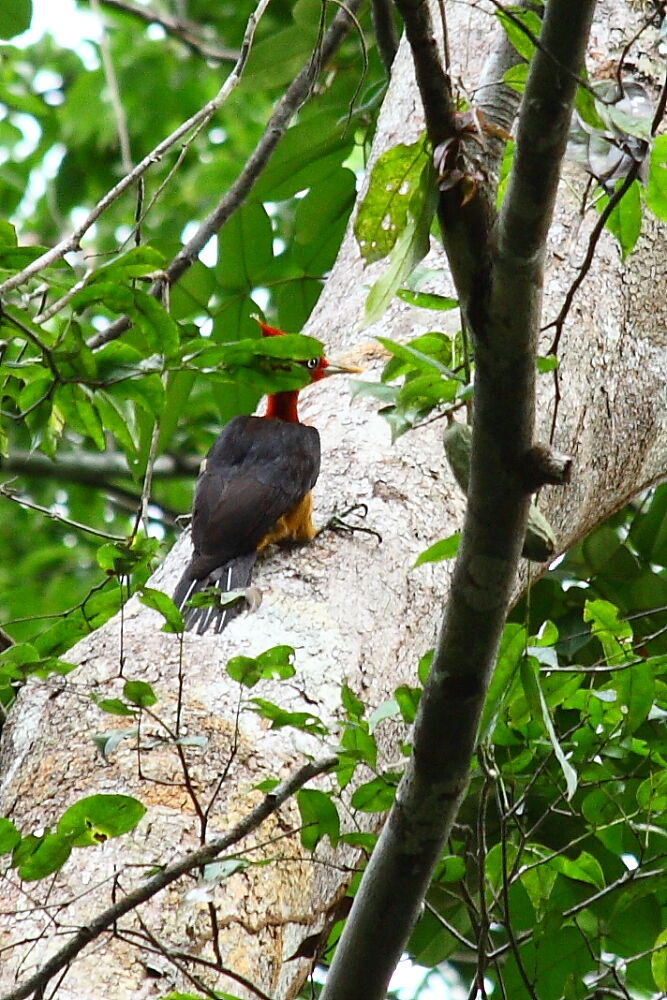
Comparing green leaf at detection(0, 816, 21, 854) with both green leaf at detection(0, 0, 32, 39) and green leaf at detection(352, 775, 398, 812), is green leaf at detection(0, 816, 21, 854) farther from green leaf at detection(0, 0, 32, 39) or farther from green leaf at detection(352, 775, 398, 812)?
green leaf at detection(0, 0, 32, 39)

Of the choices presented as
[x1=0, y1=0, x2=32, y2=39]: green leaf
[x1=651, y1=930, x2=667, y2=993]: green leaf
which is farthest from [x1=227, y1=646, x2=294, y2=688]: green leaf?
[x1=0, y1=0, x2=32, y2=39]: green leaf

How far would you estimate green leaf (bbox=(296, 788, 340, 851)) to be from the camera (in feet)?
6.40

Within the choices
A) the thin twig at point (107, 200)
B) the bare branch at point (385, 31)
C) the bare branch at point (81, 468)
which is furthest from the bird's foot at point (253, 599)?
the bare branch at point (81, 468)

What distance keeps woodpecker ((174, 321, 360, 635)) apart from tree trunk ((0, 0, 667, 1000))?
8 cm

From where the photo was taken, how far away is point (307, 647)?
239 centimetres

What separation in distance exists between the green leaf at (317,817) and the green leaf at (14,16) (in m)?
2.15

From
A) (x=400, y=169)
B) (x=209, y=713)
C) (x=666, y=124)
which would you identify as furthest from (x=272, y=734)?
Result: (x=666, y=124)

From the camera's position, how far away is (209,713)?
2.21 meters

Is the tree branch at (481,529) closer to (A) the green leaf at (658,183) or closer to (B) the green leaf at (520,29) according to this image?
(B) the green leaf at (520,29)

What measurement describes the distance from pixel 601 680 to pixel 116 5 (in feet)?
8.79

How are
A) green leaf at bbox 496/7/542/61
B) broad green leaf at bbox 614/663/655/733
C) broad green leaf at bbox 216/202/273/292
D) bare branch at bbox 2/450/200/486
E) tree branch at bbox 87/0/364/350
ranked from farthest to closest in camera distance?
bare branch at bbox 2/450/200/486
broad green leaf at bbox 216/202/273/292
tree branch at bbox 87/0/364/350
broad green leaf at bbox 614/663/655/733
green leaf at bbox 496/7/542/61

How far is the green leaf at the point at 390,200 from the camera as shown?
1.63 meters

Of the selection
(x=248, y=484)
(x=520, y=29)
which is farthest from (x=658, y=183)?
(x=248, y=484)

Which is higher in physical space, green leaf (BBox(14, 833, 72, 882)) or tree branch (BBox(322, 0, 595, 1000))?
tree branch (BBox(322, 0, 595, 1000))
